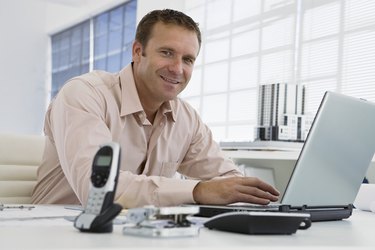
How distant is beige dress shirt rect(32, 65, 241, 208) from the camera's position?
1.46 metres

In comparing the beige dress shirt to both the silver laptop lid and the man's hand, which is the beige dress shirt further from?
the silver laptop lid

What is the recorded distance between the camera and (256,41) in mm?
4941

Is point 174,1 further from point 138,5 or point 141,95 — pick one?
point 141,95

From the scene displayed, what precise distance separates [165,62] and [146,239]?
51.6 inches

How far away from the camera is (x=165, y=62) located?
2041mm

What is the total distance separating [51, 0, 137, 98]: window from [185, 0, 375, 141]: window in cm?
116

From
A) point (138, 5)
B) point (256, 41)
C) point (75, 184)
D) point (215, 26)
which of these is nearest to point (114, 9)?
point (138, 5)

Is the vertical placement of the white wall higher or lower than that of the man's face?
higher

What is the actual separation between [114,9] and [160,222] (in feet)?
21.1

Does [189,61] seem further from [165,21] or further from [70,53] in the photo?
[70,53]

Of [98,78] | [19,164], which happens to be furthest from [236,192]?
[19,164]

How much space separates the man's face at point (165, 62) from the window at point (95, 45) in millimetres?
4586

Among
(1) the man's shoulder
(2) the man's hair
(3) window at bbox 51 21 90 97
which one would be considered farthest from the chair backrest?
(3) window at bbox 51 21 90 97

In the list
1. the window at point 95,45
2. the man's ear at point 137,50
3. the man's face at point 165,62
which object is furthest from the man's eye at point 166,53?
the window at point 95,45
